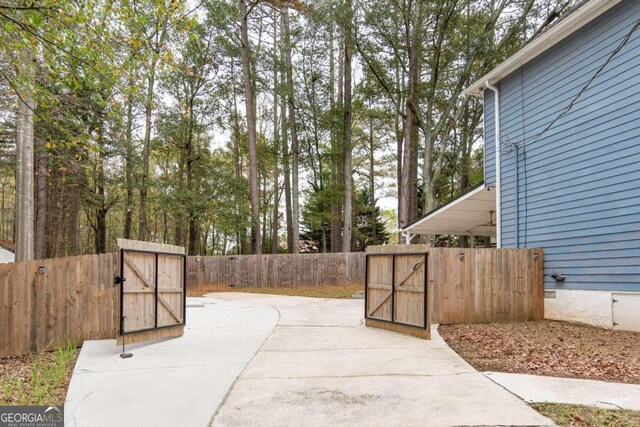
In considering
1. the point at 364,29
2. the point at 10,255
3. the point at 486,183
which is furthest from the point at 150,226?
the point at 486,183

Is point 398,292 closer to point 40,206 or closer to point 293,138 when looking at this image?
point 40,206

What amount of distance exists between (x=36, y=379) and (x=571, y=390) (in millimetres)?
5228

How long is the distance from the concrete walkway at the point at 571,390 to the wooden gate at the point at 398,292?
222 cm

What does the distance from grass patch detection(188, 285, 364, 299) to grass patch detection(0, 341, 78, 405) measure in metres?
9.50

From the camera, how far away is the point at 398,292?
7.25 meters

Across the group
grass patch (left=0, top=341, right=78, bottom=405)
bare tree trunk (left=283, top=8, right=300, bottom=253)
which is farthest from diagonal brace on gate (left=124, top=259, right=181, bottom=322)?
bare tree trunk (left=283, top=8, right=300, bottom=253)

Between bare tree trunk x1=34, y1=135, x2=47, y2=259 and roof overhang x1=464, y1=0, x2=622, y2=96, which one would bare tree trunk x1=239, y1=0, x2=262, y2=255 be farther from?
roof overhang x1=464, y1=0, x2=622, y2=96

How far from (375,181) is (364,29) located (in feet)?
51.0

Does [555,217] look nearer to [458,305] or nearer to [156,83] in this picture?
[458,305]

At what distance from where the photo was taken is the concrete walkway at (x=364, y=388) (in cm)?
330

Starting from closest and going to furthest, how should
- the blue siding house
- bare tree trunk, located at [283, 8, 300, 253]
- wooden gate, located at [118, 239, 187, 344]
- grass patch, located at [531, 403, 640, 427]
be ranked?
1. grass patch, located at [531, 403, 640, 427]
2. wooden gate, located at [118, 239, 187, 344]
3. the blue siding house
4. bare tree trunk, located at [283, 8, 300, 253]

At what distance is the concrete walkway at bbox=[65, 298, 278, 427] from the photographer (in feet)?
11.0

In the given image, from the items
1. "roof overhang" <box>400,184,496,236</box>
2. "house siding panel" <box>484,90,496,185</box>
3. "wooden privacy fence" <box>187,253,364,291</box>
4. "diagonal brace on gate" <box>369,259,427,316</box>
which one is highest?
"house siding panel" <box>484,90,496,185</box>

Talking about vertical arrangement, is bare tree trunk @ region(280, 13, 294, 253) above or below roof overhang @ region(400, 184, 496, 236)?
above
